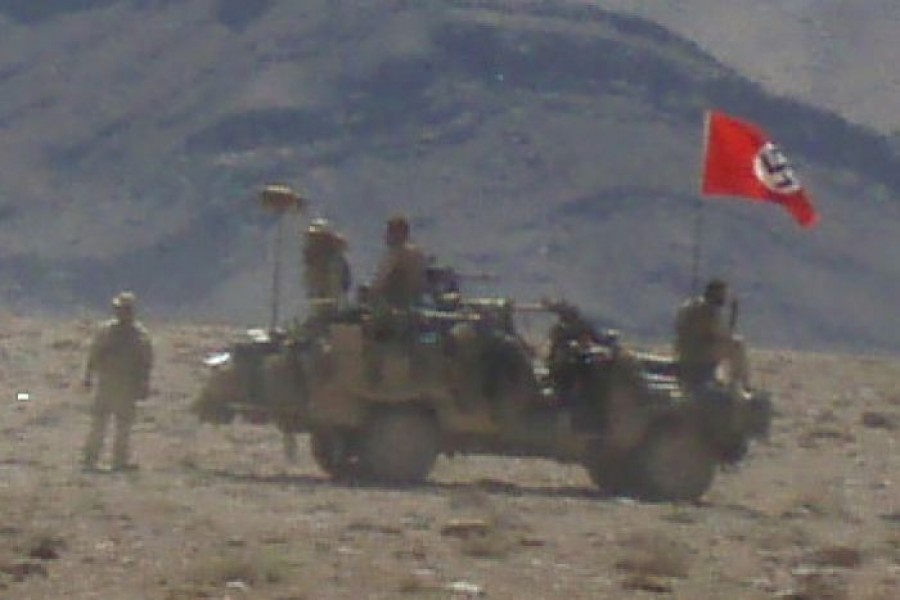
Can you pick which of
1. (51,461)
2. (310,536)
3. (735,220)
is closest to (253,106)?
(735,220)

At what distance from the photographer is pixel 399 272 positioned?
1081 inches

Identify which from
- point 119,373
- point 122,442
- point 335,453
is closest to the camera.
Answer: point 335,453

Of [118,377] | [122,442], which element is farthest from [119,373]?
[122,442]

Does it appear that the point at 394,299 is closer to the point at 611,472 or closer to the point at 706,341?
the point at 611,472

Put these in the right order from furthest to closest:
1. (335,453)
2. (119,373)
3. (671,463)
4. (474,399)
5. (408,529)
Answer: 1. (119,373)
2. (335,453)
3. (671,463)
4. (474,399)
5. (408,529)

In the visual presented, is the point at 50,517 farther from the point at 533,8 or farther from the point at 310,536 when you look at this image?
the point at 533,8

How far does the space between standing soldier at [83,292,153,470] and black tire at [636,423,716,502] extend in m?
4.31

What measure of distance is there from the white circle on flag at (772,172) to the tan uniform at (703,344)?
207cm

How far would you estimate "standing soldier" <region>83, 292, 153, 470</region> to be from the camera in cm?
2853

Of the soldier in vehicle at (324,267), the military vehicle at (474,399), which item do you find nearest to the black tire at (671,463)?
the military vehicle at (474,399)

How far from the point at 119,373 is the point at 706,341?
496 cm

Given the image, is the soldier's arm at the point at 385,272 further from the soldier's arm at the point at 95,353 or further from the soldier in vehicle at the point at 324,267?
the soldier's arm at the point at 95,353

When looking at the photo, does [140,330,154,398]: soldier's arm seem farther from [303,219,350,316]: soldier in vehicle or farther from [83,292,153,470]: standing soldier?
[303,219,350,316]: soldier in vehicle

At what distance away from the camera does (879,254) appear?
393 feet
